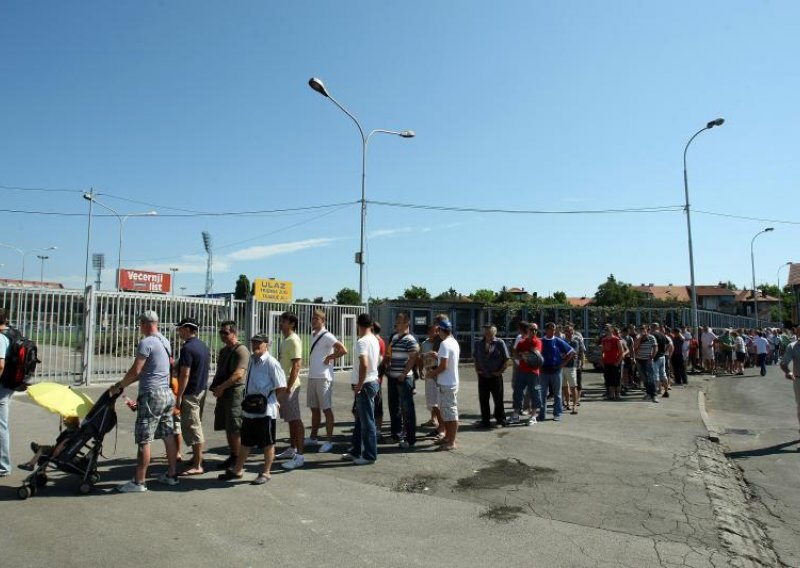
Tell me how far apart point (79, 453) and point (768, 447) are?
9434 millimetres

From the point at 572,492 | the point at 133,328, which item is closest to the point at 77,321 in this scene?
the point at 133,328

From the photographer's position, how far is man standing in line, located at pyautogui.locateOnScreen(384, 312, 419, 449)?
8016 millimetres

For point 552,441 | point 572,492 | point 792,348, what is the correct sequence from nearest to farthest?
point 572,492 → point 552,441 → point 792,348

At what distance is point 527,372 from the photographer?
10078 mm

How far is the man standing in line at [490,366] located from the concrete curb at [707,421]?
133 inches

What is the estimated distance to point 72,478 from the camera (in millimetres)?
6113

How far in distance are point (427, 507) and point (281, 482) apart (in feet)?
5.69

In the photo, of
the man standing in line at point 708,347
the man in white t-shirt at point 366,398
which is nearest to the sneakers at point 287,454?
the man in white t-shirt at point 366,398

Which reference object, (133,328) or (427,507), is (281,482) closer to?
(427,507)

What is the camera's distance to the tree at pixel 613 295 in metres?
68.1

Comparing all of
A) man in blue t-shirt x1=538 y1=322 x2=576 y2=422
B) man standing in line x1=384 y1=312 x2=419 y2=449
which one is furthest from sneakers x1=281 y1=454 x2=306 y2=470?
man in blue t-shirt x1=538 y1=322 x2=576 y2=422

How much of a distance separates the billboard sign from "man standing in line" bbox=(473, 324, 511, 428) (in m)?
8.89

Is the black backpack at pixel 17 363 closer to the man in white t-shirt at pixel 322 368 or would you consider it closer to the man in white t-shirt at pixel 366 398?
the man in white t-shirt at pixel 322 368

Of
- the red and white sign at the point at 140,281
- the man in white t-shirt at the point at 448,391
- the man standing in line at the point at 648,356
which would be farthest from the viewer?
the red and white sign at the point at 140,281
